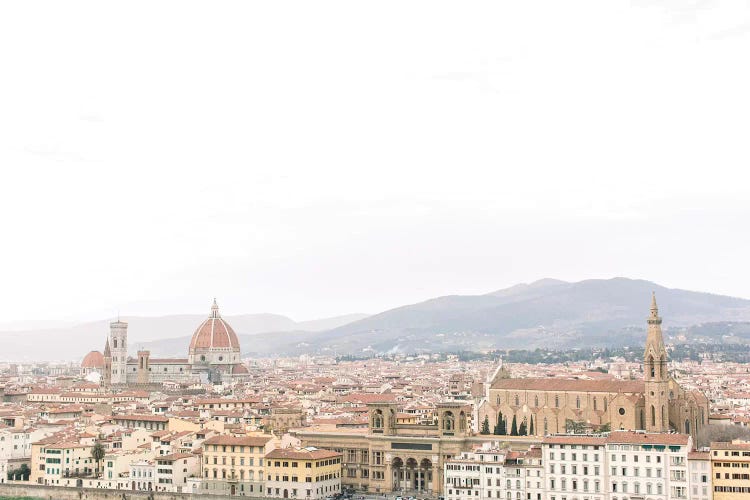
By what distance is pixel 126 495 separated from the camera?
57.7m

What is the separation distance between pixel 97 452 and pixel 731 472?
32.2 m

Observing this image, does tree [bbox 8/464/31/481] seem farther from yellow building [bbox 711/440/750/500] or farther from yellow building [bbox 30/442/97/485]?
yellow building [bbox 711/440/750/500]

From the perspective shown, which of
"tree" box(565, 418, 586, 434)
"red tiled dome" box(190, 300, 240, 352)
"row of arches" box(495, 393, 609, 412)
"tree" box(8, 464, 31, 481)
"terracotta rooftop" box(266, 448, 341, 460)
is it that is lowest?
"tree" box(8, 464, 31, 481)

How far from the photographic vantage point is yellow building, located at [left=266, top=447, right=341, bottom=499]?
55.7 metres

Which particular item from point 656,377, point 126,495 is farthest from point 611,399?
point 126,495

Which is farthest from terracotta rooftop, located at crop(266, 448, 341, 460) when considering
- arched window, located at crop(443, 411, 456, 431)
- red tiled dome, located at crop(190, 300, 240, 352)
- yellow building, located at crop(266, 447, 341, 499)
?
red tiled dome, located at crop(190, 300, 240, 352)

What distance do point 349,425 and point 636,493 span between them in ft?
72.6

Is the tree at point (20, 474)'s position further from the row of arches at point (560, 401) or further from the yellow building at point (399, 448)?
the row of arches at point (560, 401)

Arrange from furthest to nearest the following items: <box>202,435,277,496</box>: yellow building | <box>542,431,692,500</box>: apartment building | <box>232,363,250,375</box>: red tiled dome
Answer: <box>232,363,250,375</box>: red tiled dome
<box>202,435,277,496</box>: yellow building
<box>542,431,692,500</box>: apartment building

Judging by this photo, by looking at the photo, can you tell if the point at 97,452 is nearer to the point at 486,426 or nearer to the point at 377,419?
the point at 377,419

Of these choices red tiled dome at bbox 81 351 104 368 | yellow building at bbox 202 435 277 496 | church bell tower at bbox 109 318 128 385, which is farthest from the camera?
red tiled dome at bbox 81 351 104 368

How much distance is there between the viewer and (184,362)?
140 metres

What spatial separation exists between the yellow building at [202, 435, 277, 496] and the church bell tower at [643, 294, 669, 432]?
20190 mm

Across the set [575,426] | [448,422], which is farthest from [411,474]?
[575,426]
